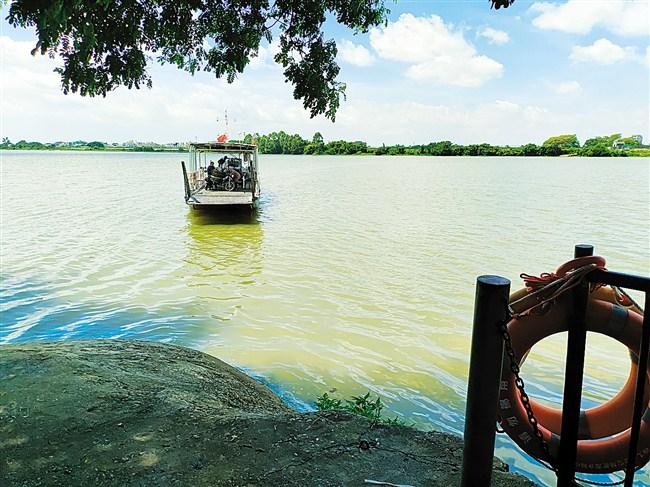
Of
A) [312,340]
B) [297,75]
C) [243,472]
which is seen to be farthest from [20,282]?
[243,472]

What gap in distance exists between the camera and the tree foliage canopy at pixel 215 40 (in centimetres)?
403

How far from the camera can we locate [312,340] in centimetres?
718

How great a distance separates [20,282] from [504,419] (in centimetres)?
986

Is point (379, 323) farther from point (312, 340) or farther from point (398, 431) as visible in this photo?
point (398, 431)

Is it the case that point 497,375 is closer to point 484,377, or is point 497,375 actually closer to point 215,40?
point 484,377

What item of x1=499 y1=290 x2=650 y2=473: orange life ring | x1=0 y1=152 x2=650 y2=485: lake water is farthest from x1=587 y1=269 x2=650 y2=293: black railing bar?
x1=0 y1=152 x2=650 y2=485: lake water

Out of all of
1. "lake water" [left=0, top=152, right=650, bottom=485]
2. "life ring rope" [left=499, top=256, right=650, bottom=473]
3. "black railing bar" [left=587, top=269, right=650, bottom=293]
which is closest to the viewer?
"black railing bar" [left=587, top=269, right=650, bottom=293]

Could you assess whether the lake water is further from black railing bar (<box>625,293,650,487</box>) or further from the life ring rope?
black railing bar (<box>625,293,650,487</box>)

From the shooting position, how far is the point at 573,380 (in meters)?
2.33

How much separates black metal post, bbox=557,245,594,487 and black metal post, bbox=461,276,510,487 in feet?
1.26

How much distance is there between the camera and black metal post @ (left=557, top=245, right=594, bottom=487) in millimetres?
2270

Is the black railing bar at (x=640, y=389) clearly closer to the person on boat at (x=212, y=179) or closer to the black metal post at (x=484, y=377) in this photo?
the black metal post at (x=484, y=377)

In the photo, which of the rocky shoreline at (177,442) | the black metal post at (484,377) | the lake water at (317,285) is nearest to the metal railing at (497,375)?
the black metal post at (484,377)

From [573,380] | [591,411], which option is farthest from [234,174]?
[573,380]
